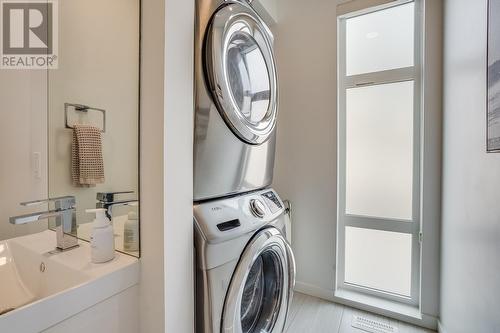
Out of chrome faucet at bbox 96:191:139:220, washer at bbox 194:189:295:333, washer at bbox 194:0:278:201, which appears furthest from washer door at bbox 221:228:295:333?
chrome faucet at bbox 96:191:139:220

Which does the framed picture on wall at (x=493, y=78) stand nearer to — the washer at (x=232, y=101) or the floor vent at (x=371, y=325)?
the washer at (x=232, y=101)

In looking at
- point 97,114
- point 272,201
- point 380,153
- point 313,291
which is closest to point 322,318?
point 313,291

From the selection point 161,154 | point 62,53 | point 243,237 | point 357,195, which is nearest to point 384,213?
point 357,195

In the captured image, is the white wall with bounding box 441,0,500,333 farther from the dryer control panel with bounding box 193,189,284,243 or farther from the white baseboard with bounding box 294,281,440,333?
the dryer control panel with bounding box 193,189,284,243

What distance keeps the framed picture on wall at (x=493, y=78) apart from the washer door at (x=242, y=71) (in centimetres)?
92

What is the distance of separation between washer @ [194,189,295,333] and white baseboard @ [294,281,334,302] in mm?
805

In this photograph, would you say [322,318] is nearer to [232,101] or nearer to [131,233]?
[131,233]

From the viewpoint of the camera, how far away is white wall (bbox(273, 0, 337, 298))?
1925 millimetres

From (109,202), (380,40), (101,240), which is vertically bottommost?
(101,240)

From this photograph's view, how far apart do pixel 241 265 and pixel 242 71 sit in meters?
0.89

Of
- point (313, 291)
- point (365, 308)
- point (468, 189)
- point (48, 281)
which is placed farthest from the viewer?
point (313, 291)

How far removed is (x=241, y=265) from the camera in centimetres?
92

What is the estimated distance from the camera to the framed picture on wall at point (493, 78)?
34.4 inches

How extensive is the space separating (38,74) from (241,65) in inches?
41.0
